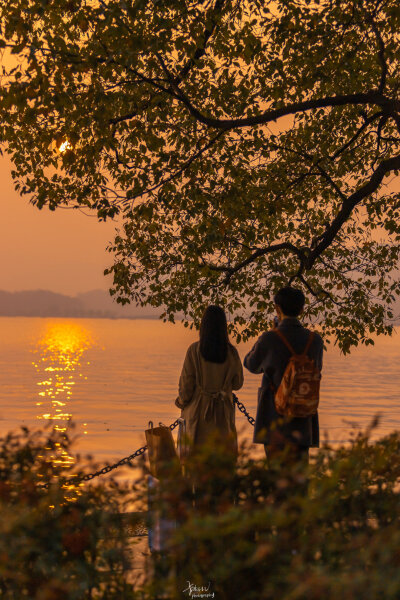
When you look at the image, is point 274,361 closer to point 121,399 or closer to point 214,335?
point 214,335

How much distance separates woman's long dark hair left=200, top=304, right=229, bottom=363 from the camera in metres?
7.37

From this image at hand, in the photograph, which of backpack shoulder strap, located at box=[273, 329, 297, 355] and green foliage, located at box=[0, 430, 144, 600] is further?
backpack shoulder strap, located at box=[273, 329, 297, 355]

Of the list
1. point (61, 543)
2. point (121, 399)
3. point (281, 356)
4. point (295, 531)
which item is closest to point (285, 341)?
point (281, 356)

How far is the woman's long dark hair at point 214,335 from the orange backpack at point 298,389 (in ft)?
2.78

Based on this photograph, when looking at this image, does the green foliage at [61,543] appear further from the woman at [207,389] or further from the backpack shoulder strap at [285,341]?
the woman at [207,389]

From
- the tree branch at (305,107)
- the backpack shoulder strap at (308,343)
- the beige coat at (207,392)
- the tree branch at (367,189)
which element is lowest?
the beige coat at (207,392)

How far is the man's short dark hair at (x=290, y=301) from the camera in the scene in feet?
23.3

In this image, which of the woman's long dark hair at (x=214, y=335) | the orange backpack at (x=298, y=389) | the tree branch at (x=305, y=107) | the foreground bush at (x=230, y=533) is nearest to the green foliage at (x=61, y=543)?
the foreground bush at (x=230, y=533)

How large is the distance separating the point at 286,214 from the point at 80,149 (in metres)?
4.72

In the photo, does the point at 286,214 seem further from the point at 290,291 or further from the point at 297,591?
the point at 297,591

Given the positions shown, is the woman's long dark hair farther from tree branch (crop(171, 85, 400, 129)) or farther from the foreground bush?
tree branch (crop(171, 85, 400, 129))

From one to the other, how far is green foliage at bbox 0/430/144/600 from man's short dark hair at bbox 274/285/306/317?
303 centimetres

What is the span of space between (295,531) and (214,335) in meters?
3.67

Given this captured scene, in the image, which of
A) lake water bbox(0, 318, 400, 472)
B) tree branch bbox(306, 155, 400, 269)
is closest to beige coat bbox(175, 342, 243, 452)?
tree branch bbox(306, 155, 400, 269)
